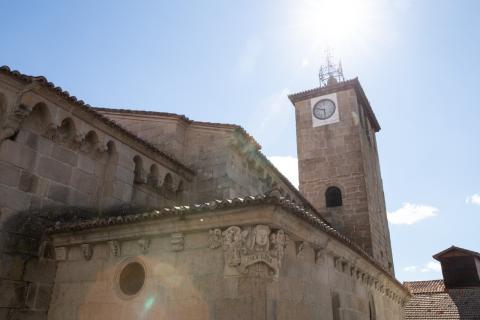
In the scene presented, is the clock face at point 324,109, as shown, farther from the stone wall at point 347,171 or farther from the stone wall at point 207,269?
the stone wall at point 207,269

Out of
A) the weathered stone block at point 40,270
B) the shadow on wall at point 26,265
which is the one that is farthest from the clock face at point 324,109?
the weathered stone block at point 40,270

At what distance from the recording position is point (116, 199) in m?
7.92

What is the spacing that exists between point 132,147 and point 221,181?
2368 mm

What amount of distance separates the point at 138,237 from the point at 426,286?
1909 centimetres

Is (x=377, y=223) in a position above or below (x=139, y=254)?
above

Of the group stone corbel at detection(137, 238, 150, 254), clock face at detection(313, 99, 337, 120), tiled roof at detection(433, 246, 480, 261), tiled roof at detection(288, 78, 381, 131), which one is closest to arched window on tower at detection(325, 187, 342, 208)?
clock face at detection(313, 99, 337, 120)

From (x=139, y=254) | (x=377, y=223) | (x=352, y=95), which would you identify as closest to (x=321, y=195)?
(x=377, y=223)

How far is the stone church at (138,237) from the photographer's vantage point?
5055 mm

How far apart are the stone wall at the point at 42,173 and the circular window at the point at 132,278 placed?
1.43 metres

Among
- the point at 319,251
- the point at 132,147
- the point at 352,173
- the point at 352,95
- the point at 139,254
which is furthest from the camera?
the point at 352,95

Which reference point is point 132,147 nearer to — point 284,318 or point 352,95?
point 284,318

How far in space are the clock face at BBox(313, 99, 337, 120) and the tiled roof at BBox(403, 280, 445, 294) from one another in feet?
A: 30.3

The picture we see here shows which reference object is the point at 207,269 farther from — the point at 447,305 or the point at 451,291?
the point at 451,291

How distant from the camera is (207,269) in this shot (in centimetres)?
530
